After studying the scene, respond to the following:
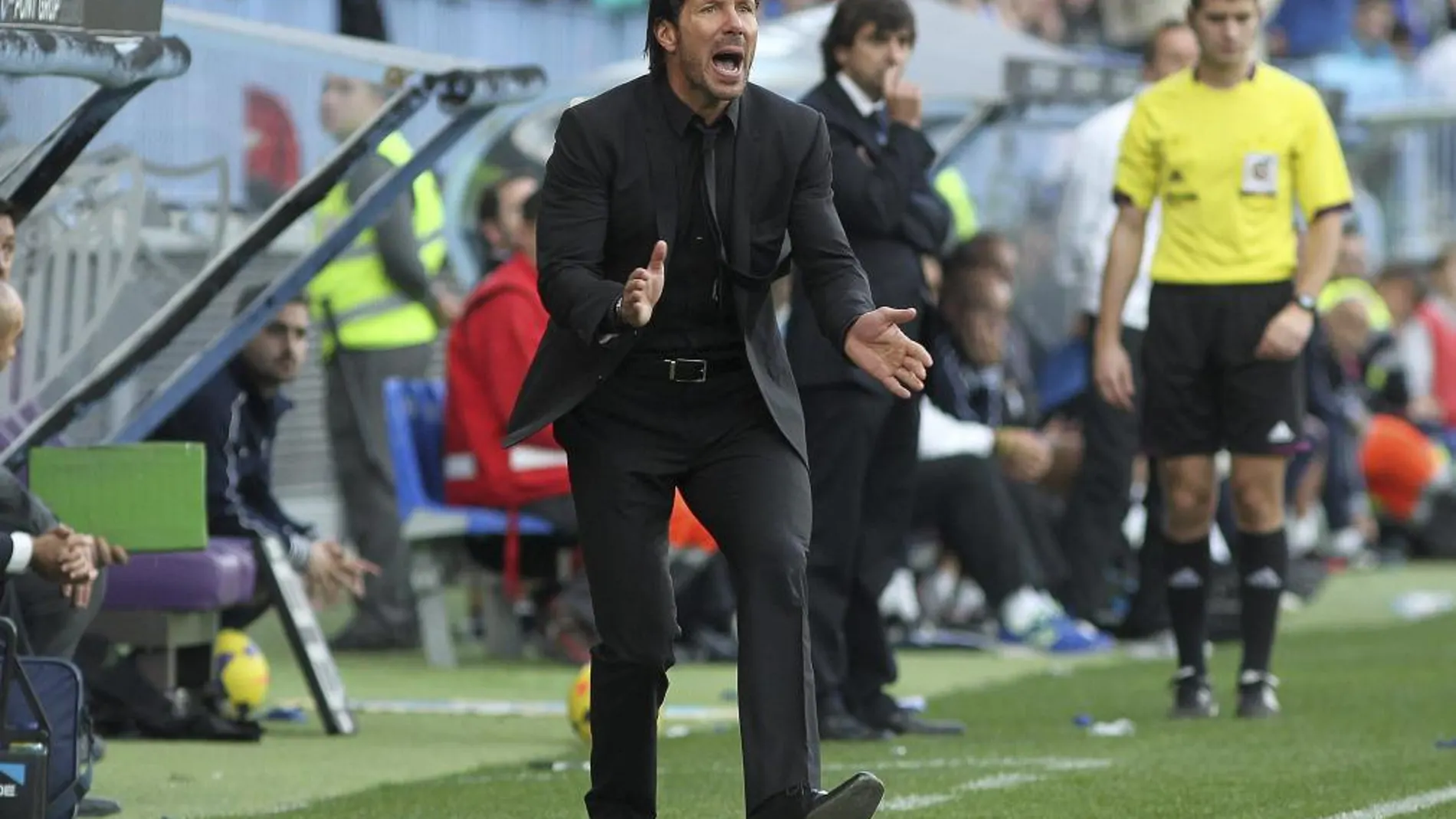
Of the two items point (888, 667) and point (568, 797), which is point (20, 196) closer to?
point (568, 797)

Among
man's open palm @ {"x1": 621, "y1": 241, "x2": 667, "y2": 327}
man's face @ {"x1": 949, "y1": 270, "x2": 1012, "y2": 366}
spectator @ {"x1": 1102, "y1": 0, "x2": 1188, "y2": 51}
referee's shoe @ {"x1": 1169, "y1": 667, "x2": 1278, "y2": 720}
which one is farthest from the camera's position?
spectator @ {"x1": 1102, "y1": 0, "x2": 1188, "y2": 51}

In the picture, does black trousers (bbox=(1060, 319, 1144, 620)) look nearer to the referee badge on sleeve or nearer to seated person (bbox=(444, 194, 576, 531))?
seated person (bbox=(444, 194, 576, 531))

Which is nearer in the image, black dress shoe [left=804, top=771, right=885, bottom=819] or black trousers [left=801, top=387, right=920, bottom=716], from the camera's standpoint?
Result: black dress shoe [left=804, top=771, right=885, bottom=819]

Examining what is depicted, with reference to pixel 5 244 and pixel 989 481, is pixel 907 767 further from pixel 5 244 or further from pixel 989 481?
pixel 989 481

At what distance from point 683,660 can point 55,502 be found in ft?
15.4

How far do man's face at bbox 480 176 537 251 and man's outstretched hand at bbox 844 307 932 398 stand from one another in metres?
6.74

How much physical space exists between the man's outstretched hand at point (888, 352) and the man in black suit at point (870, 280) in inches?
120

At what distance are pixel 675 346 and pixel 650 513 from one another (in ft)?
1.23

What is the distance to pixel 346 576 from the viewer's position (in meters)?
10.8

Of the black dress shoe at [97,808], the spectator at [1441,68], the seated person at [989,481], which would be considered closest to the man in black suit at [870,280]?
the black dress shoe at [97,808]

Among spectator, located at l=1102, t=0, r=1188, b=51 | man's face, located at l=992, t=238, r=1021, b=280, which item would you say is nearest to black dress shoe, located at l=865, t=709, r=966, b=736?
man's face, located at l=992, t=238, r=1021, b=280

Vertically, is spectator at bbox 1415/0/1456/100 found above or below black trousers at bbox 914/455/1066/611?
above

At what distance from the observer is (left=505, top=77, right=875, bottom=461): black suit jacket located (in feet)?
23.0

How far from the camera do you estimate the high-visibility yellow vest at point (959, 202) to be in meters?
15.7
